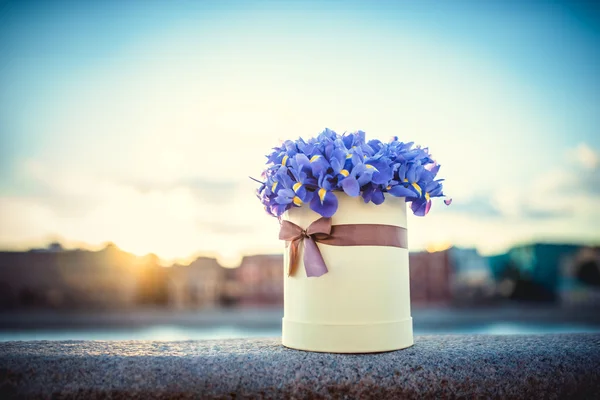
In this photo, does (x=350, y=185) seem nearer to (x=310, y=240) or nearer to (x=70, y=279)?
(x=310, y=240)

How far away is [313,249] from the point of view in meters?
1.01

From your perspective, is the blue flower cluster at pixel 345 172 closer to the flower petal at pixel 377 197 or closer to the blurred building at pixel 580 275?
the flower petal at pixel 377 197

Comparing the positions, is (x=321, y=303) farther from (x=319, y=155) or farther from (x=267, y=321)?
(x=267, y=321)

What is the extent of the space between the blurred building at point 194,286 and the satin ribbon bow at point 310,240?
99.9ft

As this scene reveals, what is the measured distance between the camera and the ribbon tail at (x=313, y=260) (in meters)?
1.00

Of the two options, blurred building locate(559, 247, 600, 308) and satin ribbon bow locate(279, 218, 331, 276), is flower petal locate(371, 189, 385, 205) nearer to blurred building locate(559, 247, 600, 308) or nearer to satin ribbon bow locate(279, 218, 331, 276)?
satin ribbon bow locate(279, 218, 331, 276)

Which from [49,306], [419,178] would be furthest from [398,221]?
[49,306]

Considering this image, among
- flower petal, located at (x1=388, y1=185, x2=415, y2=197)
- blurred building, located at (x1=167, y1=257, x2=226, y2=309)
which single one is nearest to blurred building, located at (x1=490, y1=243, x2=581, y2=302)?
blurred building, located at (x1=167, y1=257, x2=226, y2=309)

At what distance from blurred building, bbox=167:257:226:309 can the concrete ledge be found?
30.4 meters

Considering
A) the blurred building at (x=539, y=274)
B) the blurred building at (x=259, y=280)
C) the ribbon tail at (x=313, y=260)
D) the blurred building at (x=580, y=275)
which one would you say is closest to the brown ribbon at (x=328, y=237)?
the ribbon tail at (x=313, y=260)

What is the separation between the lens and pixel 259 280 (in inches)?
1192

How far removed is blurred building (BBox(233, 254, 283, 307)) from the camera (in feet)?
98.3

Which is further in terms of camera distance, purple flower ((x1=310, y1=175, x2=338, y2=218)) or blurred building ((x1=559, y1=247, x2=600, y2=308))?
blurred building ((x1=559, y1=247, x2=600, y2=308))

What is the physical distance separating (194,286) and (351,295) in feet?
101
